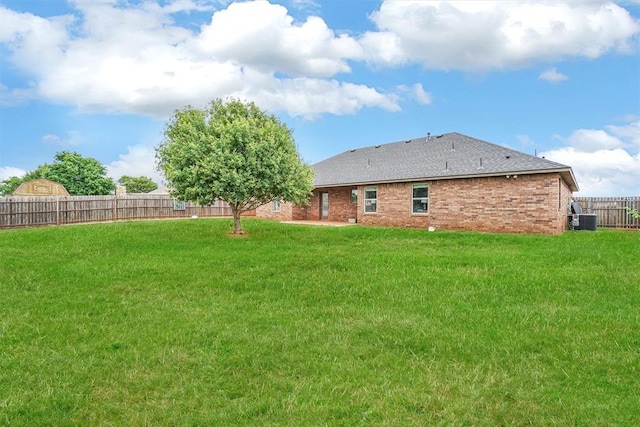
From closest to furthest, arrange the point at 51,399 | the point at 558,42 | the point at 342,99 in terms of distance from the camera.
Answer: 1. the point at 51,399
2. the point at 558,42
3. the point at 342,99

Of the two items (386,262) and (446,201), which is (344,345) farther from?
(446,201)

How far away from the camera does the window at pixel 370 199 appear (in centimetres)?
2180

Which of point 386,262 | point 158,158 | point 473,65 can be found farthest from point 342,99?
point 386,262

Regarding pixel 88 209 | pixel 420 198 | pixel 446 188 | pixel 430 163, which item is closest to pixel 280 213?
pixel 420 198

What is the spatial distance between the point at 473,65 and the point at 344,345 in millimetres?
14939

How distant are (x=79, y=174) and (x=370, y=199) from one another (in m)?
45.0

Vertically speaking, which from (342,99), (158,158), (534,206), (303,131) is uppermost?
(342,99)

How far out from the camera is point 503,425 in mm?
3174

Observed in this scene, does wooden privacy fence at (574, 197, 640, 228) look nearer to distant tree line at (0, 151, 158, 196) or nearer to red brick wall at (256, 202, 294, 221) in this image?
red brick wall at (256, 202, 294, 221)

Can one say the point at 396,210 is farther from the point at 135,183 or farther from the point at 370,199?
the point at 135,183

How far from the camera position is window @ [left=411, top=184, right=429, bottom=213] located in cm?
1942

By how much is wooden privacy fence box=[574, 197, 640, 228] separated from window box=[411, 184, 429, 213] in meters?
9.82

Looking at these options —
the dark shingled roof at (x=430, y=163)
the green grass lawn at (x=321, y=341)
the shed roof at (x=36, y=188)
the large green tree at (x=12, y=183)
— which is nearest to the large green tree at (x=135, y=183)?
the large green tree at (x=12, y=183)

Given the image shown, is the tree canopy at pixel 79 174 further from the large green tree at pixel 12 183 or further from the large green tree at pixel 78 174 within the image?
the large green tree at pixel 12 183
